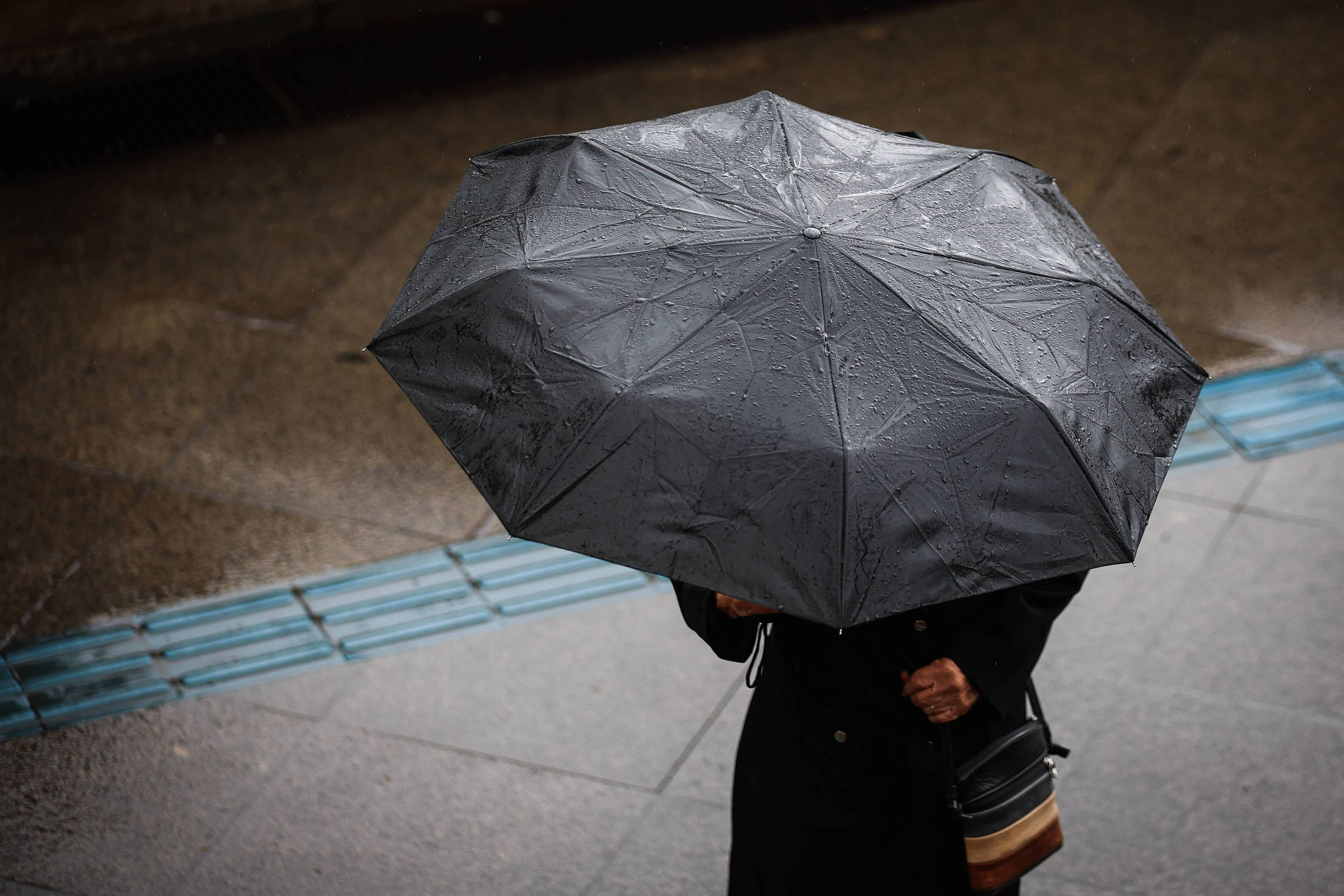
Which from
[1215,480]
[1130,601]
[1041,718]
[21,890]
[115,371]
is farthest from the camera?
[115,371]

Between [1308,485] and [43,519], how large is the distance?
473 cm

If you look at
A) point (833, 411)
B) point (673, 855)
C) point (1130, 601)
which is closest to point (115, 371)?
point (673, 855)

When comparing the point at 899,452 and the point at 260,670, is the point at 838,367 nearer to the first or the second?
the point at 899,452

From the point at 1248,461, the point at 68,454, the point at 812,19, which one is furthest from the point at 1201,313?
the point at 68,454

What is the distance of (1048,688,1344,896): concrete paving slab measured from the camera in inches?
143

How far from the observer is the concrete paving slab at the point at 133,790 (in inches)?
143

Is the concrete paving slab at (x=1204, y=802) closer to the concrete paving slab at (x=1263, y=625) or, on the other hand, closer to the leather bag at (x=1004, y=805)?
the concrete paving slab at (x=1263, y=625)

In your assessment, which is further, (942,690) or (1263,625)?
(1263,625)

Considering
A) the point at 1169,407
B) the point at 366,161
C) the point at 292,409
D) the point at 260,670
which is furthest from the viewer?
the point at 366,161

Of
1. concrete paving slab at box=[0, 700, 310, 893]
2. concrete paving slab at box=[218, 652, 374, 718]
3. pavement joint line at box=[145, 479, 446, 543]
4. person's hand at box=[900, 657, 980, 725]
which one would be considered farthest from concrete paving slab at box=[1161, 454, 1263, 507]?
concrete paving slab at box=[0, 700, 310, 893]

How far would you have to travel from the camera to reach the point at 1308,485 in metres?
4.88

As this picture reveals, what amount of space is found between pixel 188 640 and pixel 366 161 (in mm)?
3103

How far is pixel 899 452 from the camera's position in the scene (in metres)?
2.05

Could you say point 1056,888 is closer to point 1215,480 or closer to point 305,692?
point 1215,480
